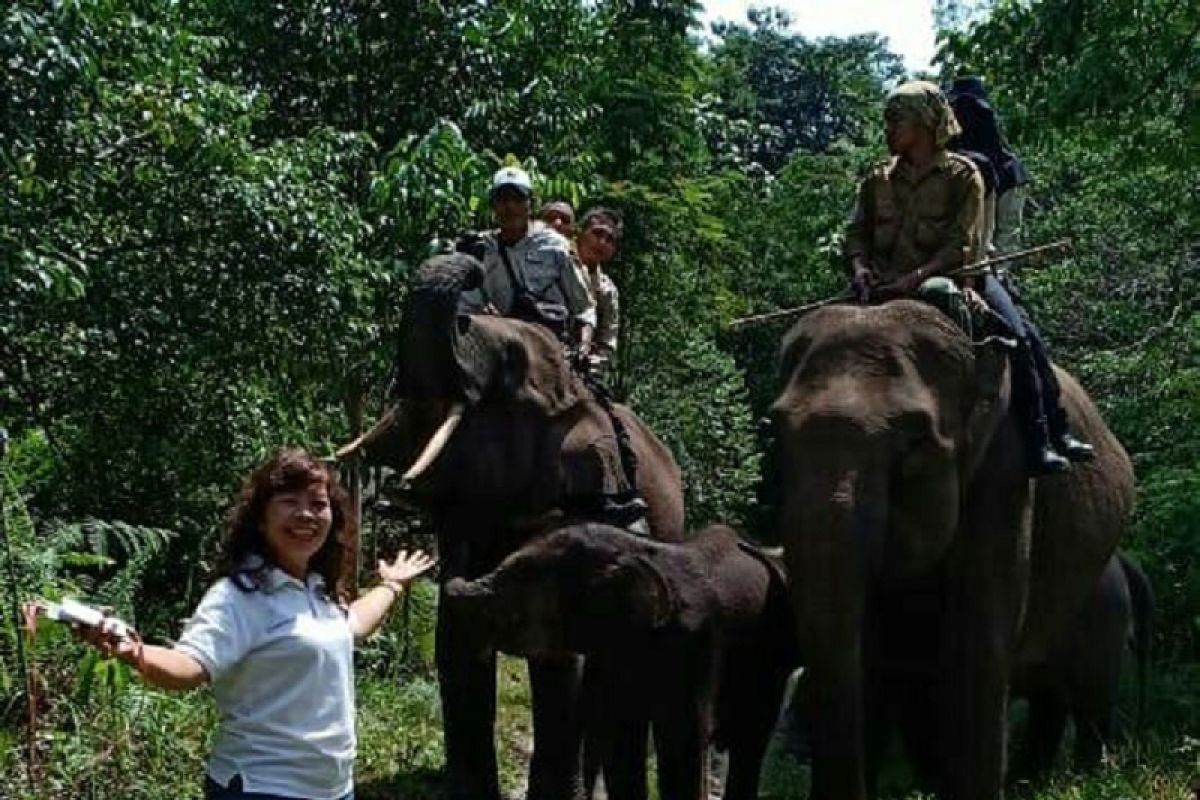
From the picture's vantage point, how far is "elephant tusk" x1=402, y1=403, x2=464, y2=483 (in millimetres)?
7773

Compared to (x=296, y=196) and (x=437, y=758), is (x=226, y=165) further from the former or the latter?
(x=437, y=758)

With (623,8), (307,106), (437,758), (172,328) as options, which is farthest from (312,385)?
(623,8)

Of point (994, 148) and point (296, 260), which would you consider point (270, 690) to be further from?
point (296, 260)

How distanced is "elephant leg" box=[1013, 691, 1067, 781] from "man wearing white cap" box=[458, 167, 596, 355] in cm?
345

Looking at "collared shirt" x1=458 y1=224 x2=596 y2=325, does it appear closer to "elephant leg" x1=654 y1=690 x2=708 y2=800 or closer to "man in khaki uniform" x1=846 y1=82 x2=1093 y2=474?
"man in khaki uniform" x1=846 y1=82 x2=1093 y2=474

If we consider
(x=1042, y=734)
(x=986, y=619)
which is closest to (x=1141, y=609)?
(x=1042, y=734)

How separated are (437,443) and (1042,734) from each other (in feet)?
14.4

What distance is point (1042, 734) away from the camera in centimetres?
1038

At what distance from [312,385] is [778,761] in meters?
4.53

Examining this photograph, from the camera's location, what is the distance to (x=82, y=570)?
35.1 ft

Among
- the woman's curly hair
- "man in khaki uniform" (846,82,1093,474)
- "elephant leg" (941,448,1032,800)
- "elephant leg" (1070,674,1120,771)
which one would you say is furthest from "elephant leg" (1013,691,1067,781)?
the woman's curly hair

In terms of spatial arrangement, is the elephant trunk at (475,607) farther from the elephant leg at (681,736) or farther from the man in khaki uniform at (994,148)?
the man in khaki uniform at (994,148)

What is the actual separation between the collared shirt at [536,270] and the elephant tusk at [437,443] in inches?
42.2

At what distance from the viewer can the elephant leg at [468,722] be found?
832 centimetres
